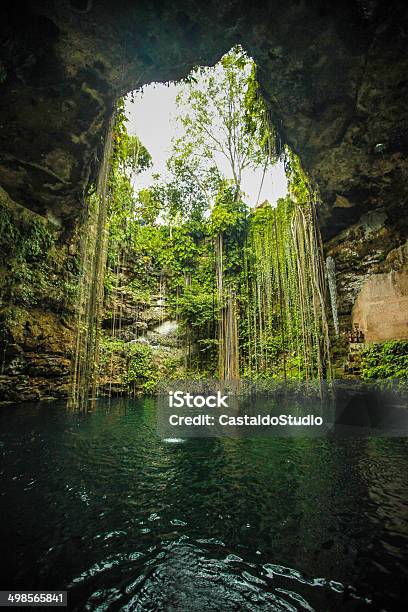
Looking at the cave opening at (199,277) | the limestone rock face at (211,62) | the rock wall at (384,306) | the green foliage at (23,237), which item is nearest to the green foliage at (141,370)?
the cave opening at (199,277)

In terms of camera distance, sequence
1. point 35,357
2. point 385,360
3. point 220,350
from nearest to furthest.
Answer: point 385,360
point 35,357
point 220,350

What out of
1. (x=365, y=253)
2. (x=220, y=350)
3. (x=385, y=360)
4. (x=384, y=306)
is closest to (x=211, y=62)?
(x=365, y=253)

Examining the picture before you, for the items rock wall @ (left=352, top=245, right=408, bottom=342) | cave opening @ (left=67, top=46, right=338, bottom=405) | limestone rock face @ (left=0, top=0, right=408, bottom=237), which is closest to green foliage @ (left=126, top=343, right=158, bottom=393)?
cave opening @ (left=67, top=46, right=338, bottom=405)

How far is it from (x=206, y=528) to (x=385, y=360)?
4.37 metres

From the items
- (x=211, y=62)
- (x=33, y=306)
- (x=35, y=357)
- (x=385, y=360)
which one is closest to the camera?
(x=211, y=62)

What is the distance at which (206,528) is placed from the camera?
1.56 m

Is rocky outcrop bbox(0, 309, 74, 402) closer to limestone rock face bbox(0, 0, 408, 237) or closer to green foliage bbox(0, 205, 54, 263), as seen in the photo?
green foliage bbox(0, 205, 54, 263)

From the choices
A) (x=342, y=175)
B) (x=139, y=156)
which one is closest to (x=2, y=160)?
(x=342, y=175)

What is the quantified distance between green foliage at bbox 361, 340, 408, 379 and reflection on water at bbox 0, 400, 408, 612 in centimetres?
200

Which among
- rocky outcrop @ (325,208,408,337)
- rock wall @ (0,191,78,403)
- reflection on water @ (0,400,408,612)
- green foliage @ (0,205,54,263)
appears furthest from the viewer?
rock wall @ (0,191,78,403)

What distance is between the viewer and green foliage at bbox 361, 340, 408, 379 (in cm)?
466

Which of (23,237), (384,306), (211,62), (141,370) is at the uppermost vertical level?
(211,62)

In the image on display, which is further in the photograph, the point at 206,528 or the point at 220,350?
the point at 220,350

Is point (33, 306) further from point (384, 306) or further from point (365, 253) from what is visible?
point (384, 306)
